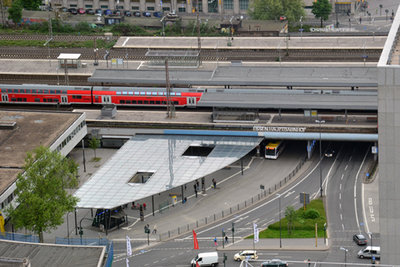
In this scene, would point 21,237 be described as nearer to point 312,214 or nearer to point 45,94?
point 312,214

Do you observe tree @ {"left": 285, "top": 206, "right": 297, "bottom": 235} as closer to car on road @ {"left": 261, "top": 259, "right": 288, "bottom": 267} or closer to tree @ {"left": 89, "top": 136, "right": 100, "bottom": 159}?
car on road @ {"left": 261, "top": 259, "right": 288, "bottom": 267}

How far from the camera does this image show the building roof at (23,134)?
12411 centimetres

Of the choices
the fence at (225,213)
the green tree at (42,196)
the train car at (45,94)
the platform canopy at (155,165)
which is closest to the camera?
the green tree at (42,196)

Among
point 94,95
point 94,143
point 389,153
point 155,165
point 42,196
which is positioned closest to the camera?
point 389,153

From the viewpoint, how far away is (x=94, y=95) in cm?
16238

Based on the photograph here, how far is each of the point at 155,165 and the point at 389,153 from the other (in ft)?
238

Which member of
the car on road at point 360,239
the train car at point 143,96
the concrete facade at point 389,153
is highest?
the concrete facade at point 389,153

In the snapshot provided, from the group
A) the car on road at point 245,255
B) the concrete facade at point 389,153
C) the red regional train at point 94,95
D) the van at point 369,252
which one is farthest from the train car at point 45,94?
the concrete facade at point 389,153

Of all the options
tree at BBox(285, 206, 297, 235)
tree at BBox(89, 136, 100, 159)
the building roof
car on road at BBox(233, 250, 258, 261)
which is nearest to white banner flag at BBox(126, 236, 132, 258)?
car on road at BBox(233, 250, 258, 261)

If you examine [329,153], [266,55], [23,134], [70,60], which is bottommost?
[329,153]

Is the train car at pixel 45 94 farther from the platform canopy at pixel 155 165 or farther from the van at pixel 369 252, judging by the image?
the van at pixel 369 252

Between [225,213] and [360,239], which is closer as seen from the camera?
[360,239]

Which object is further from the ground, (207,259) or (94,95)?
(94,95)

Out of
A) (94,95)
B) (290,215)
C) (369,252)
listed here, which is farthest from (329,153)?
(94,95)
